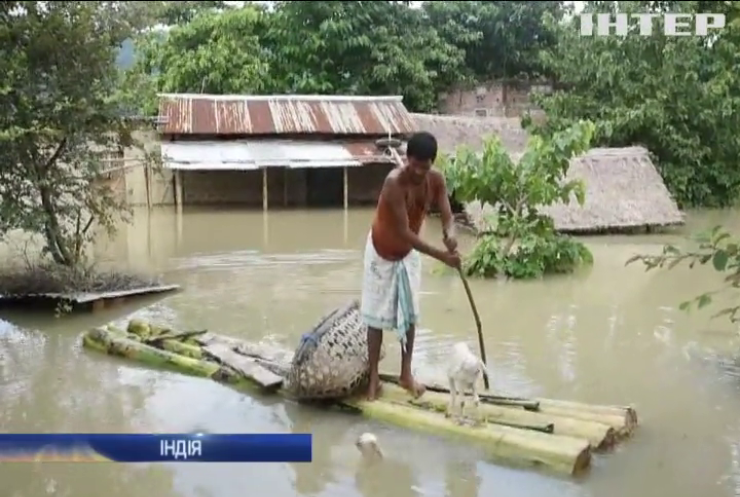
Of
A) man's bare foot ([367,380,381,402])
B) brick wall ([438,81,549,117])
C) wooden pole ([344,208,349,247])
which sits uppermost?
brick wall ([438,81,549,117])

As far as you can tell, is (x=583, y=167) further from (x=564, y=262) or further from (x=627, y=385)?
(x=627, y=385)

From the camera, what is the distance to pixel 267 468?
4.63 meters

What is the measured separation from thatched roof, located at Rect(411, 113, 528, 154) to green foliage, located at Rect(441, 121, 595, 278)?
21.5ft

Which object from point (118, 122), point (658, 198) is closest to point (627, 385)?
point (118, 122)

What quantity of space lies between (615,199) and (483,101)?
737 centimetres

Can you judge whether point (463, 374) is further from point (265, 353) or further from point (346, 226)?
point (346, 226)

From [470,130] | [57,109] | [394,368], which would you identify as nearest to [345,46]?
[470,130]

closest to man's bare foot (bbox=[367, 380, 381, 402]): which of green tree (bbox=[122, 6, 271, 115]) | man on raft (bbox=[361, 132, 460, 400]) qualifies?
man on raft (bbox=[361, 132, 460, 400])

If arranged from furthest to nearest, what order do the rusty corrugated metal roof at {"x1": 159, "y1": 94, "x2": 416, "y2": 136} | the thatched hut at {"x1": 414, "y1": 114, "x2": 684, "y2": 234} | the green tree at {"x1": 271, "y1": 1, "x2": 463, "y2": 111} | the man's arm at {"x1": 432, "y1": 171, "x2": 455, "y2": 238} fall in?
1. the green tree at {"x1": 271, "y1": 1, "x2": 463, "y2": 111}
2. the rusty corrugated metal roof at {"x1": 159, "y1": 94, "x2": 416, "y2": 136}
3. the thatched hut at {"x1": 414, "y1": 114, "x2": 684, "y2": 234}
4. the man's arm at {"x1": 432, "y1": 171, "x2": 455, "y2": 238}

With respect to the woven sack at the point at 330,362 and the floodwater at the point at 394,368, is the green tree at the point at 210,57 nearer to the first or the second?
the floodwater at the point at 394,368

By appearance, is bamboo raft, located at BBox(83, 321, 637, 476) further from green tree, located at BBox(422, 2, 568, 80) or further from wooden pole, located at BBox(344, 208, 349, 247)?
green tree, located at BBox(422, 2, 568, 80)

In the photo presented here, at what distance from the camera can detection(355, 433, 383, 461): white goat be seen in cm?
470

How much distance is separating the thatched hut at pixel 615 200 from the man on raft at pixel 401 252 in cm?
736

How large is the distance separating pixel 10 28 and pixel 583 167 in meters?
9.18
